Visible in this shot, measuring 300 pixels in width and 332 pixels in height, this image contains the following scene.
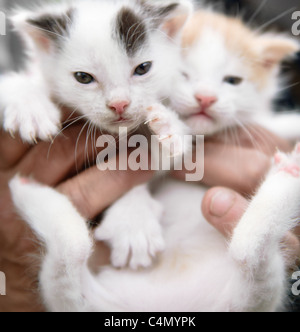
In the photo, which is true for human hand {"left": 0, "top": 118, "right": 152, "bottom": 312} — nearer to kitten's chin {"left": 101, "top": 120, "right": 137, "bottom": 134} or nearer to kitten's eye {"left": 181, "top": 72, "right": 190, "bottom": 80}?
kitten's chin {"left": 101, "top": 120, "right": 137, "bottom": 134}

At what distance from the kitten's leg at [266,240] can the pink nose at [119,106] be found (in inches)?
16.0

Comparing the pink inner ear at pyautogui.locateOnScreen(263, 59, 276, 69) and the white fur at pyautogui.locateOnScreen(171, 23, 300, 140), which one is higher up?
the pink inner ear at pyautogui.locateOnScreen(263, 59, 276, 69)

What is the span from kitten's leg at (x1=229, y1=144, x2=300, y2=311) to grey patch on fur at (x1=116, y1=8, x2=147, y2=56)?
495 mm

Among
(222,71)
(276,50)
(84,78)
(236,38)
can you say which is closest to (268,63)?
(276,50)

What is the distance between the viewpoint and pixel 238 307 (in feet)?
2.67

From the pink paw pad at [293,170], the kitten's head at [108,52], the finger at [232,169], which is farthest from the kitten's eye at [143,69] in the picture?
the pink paw pad at [293,170]

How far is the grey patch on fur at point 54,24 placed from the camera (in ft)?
2.60

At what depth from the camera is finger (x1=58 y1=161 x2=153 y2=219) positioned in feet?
2.86

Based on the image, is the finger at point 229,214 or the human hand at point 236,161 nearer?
the finger at point 229,214

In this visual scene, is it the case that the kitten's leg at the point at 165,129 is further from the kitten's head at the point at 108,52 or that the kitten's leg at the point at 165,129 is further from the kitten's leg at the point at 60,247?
the kitten's leg at the point at 60,247

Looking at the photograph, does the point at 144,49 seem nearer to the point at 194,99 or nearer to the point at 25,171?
the point at 194,99

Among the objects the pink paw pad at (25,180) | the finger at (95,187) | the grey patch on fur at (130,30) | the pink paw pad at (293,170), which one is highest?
the grey patch on fur at (130,30)

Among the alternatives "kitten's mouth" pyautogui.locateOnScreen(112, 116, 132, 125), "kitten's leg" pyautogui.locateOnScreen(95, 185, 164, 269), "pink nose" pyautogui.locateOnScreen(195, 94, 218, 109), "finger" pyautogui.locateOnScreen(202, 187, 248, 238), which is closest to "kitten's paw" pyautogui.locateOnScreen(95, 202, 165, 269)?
"kitten's leg" pyautogui.locateOnScreen(95, 185, 164, 269)

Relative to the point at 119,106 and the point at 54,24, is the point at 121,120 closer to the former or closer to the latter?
the point at 119,106
